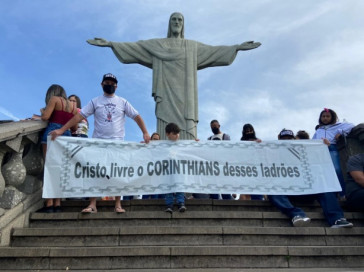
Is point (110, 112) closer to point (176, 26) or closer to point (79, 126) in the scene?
point (79, 126)

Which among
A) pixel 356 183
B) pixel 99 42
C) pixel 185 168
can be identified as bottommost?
pixel 356 183

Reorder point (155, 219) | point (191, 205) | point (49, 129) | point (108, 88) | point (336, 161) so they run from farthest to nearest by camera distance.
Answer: point (336, 161)
point (108, 88)
point (49, 129)
point (191, 205)
point (155, 219)

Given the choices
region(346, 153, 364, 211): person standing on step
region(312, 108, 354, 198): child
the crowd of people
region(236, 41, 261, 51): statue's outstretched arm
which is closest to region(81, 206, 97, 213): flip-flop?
the crowd of people

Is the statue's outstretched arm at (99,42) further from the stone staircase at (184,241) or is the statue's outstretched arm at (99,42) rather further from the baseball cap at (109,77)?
the stone staircase at (184,241)

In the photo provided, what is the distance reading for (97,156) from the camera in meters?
5.97

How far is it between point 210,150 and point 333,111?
2686 mm

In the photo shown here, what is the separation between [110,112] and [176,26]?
5.93 m

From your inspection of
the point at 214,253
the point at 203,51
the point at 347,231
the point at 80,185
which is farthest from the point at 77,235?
the point at 203,51

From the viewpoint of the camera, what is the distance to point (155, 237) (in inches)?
186

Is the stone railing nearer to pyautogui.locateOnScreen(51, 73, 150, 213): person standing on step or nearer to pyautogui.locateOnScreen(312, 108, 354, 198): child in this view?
pyautogui.locateOnScreen(51, 73, 150, 213): person standing on step

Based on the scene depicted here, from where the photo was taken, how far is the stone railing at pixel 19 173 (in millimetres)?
4847

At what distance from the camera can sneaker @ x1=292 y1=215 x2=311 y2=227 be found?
5.14 meters

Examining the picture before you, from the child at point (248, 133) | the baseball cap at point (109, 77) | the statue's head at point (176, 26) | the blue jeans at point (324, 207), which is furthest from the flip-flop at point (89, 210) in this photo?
the statue's head at point (176, 26)

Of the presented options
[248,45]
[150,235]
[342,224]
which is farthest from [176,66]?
[342,224]
